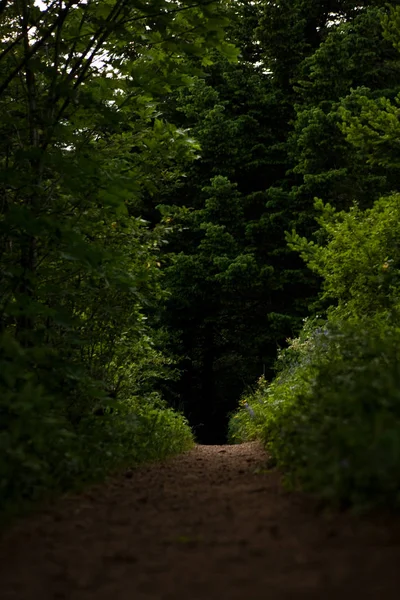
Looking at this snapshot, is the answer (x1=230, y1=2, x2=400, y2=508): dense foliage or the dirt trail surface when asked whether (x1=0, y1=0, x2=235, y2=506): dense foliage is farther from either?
(x1=230, y1=2, x2=400, y2=508): dense foliage

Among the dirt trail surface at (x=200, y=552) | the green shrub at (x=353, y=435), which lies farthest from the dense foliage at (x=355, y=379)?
the dirt trail surface at (x=200, y=552)

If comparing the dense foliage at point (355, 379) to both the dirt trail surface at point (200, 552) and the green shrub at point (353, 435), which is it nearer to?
the green shrub at point (353, 435)

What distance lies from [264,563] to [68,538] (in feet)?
4.05

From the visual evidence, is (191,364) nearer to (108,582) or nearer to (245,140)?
(245,140)

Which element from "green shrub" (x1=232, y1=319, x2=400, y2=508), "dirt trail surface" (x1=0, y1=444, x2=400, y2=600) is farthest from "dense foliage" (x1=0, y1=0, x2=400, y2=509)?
"dirt trail surface" (x1=0, y1=444, x2=400, y2=600)

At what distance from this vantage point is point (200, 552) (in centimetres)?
307

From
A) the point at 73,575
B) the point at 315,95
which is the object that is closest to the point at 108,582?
the point at 73,575

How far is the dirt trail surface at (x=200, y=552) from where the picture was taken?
252cm

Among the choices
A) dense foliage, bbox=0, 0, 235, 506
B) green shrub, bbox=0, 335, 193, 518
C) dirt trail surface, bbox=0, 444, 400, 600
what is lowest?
dirt trail surface, bbox=0, 444, 400, 600

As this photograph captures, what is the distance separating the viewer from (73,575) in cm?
284

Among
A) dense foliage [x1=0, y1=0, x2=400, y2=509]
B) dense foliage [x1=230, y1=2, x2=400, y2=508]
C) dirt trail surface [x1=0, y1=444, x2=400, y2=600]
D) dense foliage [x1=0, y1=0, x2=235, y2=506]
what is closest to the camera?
dirt trail surface [x1=0, y1=444, x2=400, y2=600]

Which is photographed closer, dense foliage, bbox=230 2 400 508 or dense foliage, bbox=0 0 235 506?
dense foliage, bbox=230 2 400 508

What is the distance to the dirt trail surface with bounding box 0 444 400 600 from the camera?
2523 millimetres

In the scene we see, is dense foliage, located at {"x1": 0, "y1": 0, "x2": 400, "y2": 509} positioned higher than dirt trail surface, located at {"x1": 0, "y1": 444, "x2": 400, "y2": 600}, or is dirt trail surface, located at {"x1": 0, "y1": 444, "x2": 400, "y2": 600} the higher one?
dense foliage, located at {"x1": 0, "y1": 0, "x2": 400, "y2": 509}
